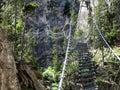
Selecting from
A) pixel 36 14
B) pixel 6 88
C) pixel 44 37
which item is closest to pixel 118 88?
pixel 6 88

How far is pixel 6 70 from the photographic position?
2732 mm

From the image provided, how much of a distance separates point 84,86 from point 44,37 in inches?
360

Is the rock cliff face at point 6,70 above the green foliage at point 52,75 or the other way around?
above

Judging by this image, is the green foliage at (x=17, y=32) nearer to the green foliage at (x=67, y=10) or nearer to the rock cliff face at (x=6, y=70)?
the rock cliff face at (x=6, y=70)

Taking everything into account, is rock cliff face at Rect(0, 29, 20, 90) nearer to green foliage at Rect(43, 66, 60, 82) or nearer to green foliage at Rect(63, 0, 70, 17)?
green foliage at Rect(43, 66, 60, 82)

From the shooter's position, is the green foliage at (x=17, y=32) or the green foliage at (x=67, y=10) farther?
the green foliage at (x=67, y=10)

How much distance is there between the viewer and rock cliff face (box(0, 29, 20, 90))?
8.80 feet

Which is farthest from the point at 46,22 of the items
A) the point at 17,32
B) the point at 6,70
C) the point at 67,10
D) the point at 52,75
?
the point at 6,70

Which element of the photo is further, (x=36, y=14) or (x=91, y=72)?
(x=36, y=14)

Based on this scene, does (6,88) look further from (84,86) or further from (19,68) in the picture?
(84,86)

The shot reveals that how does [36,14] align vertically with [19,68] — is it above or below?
above

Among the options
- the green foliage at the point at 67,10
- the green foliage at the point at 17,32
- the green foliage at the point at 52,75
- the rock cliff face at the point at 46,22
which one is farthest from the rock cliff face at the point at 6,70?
the green foliage at the point at 67,10

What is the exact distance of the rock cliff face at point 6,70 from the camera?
268 centimetres

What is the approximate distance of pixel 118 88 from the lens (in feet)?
28.1
